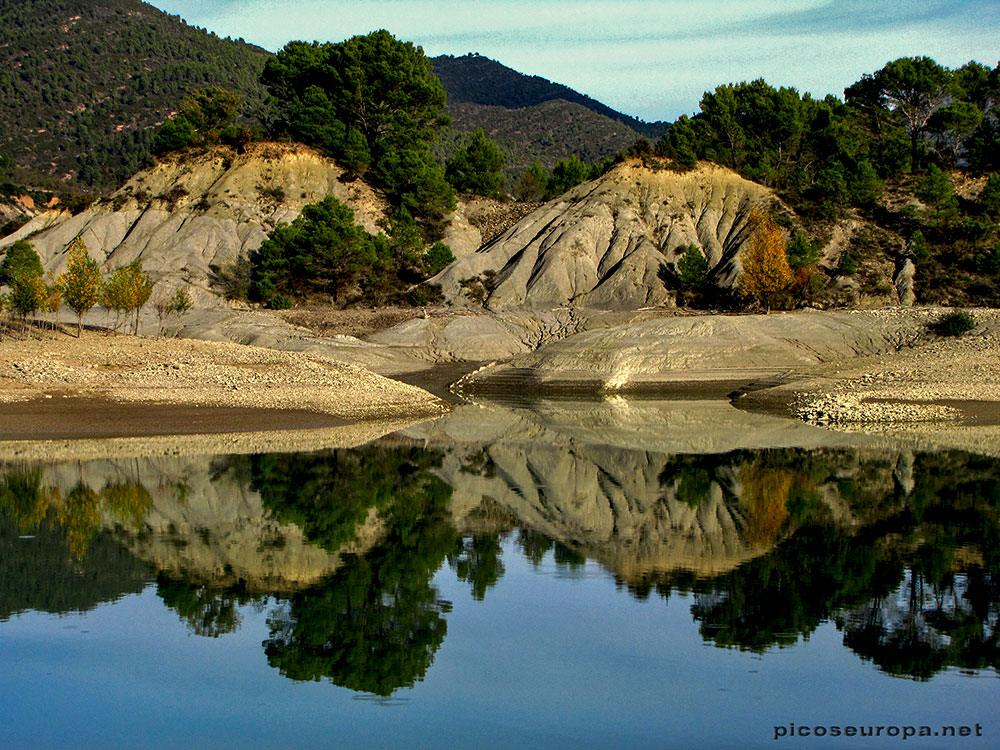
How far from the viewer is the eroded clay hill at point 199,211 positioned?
293ft

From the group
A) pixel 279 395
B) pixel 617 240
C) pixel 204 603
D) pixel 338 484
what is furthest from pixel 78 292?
pixel 617 240

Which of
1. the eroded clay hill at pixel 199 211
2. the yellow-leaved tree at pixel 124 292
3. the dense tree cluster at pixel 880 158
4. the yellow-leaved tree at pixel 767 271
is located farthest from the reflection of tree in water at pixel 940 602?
the eroded clay hill at pixel 199 211

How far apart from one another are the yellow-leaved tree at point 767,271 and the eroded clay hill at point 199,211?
3549 centimetres

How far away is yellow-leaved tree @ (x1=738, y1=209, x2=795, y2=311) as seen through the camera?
7419 centimetres

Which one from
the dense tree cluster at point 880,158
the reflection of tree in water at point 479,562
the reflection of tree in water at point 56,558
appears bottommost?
the reflection of tree in water at point 56,558

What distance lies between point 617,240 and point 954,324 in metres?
32.5

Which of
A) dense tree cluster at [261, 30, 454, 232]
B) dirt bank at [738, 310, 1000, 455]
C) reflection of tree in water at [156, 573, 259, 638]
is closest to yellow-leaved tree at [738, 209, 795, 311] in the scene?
dirt bank at [738, 310, 1000, 455]

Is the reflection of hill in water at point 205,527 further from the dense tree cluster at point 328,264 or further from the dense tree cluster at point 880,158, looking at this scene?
the dense tree cluster at point 880,158

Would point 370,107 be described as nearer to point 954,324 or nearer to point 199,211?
point 199,211

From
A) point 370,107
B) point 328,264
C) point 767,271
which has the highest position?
point 370,107

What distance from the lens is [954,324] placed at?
62281 millimetres

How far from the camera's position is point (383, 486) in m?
30.6

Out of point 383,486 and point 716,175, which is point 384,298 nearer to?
point 716,175

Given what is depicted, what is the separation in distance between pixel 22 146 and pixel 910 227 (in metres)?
150
